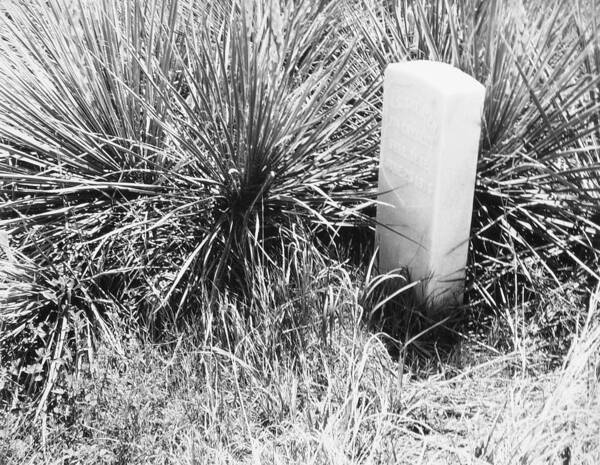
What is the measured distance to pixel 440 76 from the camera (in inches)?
119

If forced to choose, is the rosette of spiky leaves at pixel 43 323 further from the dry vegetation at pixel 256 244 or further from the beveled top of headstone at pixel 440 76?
the beveled top of headstone at pixel 440 76

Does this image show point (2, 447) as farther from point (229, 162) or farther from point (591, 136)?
point (591, 136)

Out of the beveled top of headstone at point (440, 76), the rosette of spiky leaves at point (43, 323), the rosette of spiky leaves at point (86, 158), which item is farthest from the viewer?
the rosette of spiky leaves at point (86, 158)

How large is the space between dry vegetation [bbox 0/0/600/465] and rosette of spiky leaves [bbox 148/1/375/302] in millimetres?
12

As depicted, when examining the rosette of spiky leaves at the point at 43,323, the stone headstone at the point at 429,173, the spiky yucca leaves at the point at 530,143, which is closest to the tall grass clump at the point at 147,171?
the rosette of spiky leaves at the point at 43,323

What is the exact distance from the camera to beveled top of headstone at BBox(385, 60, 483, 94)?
2.98 metres

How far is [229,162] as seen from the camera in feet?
10.8

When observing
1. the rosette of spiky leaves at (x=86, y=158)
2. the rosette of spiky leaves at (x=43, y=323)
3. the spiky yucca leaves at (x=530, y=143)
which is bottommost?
the rosette of spiky leaves at (x=43, y=323)

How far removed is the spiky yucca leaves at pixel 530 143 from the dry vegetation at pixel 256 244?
13 mm

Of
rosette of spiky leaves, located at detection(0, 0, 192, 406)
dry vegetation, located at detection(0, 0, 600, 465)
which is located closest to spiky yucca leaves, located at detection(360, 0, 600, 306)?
dry vegetation, located at detection(0, 0, 600, 465)

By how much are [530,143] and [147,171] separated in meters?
1.46

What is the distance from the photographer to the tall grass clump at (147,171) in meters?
3.22

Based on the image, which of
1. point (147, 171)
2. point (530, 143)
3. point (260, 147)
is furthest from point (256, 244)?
point (530, 143)

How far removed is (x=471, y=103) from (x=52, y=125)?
1.59 meters
